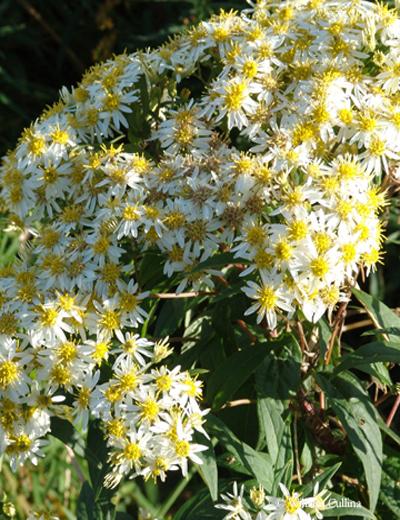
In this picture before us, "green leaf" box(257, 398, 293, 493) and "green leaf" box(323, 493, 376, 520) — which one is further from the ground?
"green leaf" box(257, 398, 293, 493)

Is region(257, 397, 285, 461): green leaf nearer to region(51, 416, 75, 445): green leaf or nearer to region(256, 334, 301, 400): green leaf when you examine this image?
region(256, 334, 301, 400): green leaf

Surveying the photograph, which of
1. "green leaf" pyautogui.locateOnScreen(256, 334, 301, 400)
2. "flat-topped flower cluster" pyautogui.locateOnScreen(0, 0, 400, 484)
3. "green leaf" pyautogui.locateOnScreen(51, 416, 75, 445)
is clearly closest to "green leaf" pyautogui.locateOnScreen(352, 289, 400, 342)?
"flat-topped flower cluster" pyautogui.locateOnScreen(0, 0, 400, 484)

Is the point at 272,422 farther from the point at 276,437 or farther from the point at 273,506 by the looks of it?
the point at 273,506

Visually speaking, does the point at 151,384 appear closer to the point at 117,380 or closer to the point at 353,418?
the point at 117,380

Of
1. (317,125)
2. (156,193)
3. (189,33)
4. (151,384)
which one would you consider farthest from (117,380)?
(189,33)

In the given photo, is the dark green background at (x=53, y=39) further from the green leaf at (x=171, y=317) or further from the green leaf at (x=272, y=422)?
the green leaf at (x=272, y=422)

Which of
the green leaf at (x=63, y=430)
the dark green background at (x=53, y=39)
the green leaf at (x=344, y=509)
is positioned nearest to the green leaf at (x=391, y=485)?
the green leaf at (x=344, y=509)

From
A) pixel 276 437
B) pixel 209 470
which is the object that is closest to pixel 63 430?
pixel 209 470

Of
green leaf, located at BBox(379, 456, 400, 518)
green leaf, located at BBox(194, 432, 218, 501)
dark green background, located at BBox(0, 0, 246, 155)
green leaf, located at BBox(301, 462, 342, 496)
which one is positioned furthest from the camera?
dark green background, located at BBox(0, 0, 246, 155)
